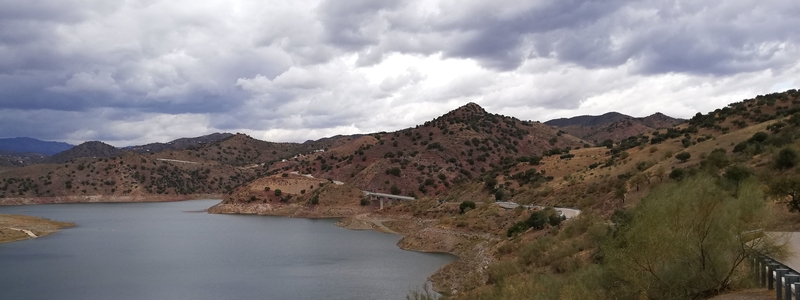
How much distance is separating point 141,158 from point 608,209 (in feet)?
499

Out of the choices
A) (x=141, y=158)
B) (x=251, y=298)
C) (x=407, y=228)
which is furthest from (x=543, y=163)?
(x=141, y=158)

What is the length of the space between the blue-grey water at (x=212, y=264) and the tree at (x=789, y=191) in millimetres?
20166

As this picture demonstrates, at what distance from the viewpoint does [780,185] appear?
23.8 metres

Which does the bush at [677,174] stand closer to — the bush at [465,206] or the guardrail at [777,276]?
the bush at [465,206]

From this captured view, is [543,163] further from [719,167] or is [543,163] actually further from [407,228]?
[719,167]

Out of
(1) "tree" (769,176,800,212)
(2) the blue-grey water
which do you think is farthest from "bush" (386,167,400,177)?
(1) "tree" (769,176,800,212)

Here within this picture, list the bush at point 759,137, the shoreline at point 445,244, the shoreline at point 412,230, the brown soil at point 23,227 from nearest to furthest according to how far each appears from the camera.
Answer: the shoreline at point 445,244 → the shoreline at point 412,230 → the bush at point 759,137 → the brown soil at point 23,227

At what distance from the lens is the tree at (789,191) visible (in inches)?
914

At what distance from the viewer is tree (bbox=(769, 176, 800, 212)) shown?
23.2m

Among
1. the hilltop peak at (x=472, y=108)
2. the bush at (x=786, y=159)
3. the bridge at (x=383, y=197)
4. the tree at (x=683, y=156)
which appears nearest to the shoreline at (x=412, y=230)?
the bridge at (x=383, y=197)

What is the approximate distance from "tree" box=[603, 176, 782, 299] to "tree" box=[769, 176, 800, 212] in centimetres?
1137

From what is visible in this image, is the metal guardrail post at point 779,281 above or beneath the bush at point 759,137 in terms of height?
beneath

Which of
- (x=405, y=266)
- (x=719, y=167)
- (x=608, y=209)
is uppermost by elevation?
(x=719, y=167)

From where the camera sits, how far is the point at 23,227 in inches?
3182
